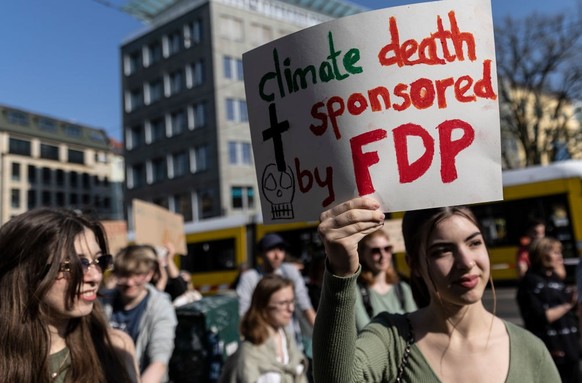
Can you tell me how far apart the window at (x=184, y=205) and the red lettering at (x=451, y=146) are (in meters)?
34.8

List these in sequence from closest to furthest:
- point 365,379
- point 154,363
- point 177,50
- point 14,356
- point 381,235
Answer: point 365,379, point 14,356, point 154,363, point 381,235, point 177,50

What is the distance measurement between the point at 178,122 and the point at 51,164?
128 ft

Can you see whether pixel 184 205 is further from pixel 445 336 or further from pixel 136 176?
pixel 445 336

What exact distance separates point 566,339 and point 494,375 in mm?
2601

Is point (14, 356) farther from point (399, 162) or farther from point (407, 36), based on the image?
point (407, 36)

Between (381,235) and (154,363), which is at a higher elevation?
(381,235)

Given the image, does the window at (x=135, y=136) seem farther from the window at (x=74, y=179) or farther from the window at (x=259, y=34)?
the window at (x=74, y=179)

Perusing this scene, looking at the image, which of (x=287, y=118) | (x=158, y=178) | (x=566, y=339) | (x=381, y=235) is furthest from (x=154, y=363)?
(x=158, y=178)

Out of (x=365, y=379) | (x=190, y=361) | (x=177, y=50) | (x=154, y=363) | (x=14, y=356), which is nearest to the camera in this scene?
(x=365, y=379)

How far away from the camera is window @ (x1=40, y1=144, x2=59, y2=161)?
67812 millimetres

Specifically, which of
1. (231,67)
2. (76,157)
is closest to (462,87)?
(231,67)

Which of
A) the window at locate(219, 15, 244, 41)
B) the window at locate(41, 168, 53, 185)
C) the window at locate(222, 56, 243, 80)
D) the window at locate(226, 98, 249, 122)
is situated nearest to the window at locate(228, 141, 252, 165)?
the window at locate(226, 98, 249, 122)

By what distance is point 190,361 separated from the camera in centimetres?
435

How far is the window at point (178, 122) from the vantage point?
1444 inches
